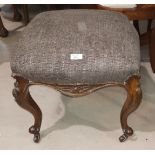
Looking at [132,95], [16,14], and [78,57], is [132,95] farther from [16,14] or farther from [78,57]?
[16,14]

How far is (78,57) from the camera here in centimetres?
104

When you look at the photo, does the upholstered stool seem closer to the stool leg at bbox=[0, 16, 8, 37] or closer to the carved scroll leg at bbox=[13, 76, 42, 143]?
the carved scroll leg at bbox=[13, 76, 42, 143]

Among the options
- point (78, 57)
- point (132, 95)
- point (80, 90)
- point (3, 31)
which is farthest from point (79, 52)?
point (3, 31)

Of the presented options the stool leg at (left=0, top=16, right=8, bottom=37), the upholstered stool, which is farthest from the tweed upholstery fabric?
the stool leg at (left=0, top=16, right=8, bottom=37)

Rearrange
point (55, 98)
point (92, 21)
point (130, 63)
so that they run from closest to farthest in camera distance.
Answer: point (130, 63) < point (92, 21) < point (55, 98)

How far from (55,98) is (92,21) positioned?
521 millimetres

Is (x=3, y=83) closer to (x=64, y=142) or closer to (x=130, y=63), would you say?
(x=64, y=142)

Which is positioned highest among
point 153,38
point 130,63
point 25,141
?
point 130,63

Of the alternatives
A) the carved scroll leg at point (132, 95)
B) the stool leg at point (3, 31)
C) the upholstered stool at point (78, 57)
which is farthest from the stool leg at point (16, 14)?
the carved scroll leg at point (132, 95)

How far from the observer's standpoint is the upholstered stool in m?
1.03

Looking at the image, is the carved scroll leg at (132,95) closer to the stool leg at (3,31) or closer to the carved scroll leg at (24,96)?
the carved scroll leg at (24,96)

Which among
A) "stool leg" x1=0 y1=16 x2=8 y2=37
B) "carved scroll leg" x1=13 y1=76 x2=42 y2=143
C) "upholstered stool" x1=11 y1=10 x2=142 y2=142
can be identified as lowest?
"stool leg" x1=0 y1=16 x2=8 y2=37
